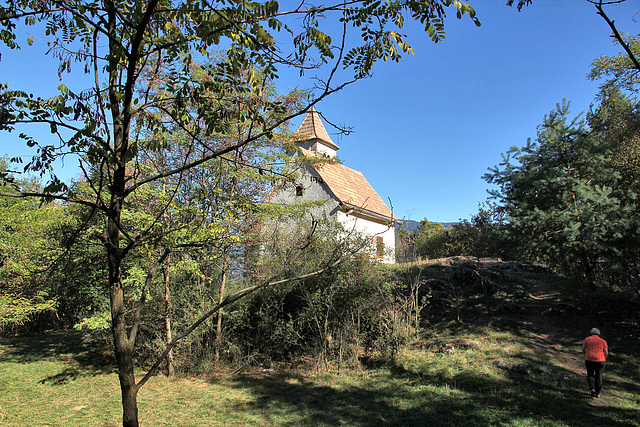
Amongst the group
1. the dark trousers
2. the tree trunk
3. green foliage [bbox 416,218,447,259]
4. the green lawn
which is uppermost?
green foliage [bbox 416,218,447,259]

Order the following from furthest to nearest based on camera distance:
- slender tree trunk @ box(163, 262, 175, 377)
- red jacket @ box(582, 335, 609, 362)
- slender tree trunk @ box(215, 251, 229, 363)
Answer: slender tree trunk @ box(215, 251, 229, 363) < slender tree trunk @ box(163, 262, 175, 377) < red jacket @ box(582, 335, 609, 362)

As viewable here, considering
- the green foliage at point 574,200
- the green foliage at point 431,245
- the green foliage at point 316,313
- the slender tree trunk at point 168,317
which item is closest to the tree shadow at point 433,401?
the green foliage at point 316,313

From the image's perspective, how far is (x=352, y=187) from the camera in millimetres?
23359

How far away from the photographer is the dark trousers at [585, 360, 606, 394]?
741 centimetres

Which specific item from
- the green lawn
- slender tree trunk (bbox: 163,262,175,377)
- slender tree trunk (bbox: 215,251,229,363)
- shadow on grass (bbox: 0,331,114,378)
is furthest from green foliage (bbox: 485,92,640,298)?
shadow on grass (bbox: 0,331,114,378)

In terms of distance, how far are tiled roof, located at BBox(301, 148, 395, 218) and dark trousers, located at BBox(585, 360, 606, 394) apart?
12.7 meters

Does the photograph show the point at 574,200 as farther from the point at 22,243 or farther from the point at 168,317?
the point at 22,243

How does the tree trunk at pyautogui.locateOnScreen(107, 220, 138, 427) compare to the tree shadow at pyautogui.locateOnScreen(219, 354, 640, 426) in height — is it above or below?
above

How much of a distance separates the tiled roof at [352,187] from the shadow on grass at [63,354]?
12643 millimetres

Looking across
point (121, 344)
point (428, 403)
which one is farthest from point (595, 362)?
point (121, 344)

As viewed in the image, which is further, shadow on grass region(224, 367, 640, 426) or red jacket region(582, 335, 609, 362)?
red jacket region(582, 335, 609, 362)

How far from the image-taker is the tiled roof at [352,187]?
68.4ft

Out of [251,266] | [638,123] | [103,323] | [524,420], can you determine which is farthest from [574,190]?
[103,323]

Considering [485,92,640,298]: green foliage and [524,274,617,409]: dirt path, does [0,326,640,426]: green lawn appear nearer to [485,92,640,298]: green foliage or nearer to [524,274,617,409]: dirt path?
[524,274,617,409]: dirt path
